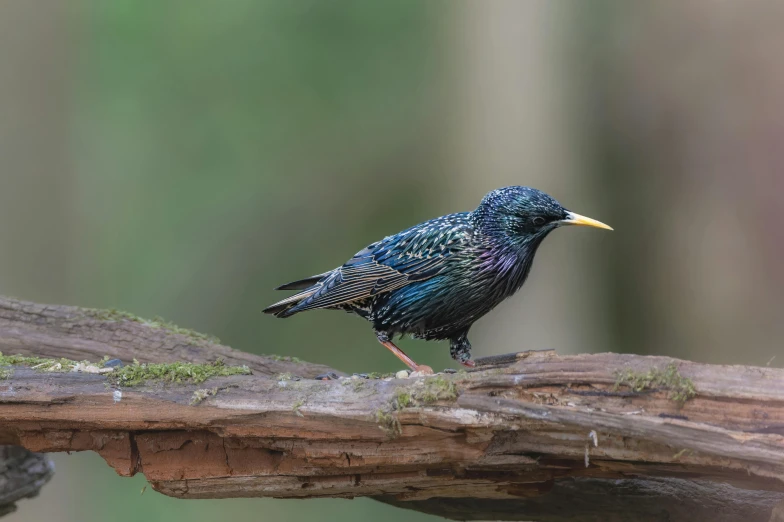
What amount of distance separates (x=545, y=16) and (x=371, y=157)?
1.84 meters

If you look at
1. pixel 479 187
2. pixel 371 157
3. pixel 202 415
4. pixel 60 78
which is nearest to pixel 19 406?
pixel 202 415

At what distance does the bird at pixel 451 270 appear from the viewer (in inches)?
125

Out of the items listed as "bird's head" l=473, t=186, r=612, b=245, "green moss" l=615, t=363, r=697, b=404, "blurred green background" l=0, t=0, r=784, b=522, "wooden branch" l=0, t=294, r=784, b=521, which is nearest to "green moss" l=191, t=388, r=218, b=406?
"wooden branch" l=0, t=294, r=784, b=521

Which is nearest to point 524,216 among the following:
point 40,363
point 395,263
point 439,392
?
point 395,263

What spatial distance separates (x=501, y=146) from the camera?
547 centimetres

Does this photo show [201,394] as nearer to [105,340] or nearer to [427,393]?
[427,393]

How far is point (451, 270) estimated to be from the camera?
3.21 m

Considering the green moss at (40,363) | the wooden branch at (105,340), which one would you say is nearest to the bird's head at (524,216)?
the wooden branch at (105,340)

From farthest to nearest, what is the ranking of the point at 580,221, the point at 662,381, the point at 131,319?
the point at 131,319 → the point at 580,221 → the point at 662,381

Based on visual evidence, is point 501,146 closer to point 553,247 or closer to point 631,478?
point 553,247

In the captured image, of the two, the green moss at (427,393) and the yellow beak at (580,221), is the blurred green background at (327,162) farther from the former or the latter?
the green moss at (427,393)

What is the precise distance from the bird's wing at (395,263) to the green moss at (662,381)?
3.77 feet

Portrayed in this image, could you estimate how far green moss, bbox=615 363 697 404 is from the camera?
2.16 m

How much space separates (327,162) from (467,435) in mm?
4375
